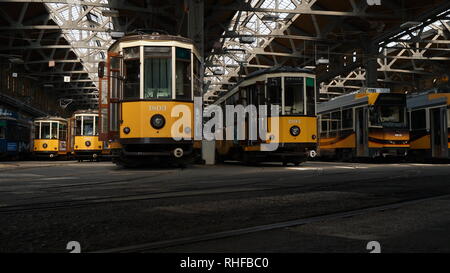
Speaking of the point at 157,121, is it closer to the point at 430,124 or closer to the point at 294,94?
the point at 294,94

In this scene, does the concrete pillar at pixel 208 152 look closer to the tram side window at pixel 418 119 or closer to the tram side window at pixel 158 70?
the tram side window at pixel 158 70

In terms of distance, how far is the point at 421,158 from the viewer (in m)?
19.8

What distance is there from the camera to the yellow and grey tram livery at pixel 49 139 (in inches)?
1195

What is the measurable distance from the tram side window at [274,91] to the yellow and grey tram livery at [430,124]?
7992 mm

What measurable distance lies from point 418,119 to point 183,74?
12.5m

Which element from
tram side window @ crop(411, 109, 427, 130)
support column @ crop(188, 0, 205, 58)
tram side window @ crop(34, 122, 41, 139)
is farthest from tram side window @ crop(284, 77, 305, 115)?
tram side window @ crop(34, 122, 41, 139)

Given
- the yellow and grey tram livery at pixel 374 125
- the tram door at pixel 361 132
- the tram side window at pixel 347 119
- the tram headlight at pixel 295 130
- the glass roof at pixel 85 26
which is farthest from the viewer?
the glass roof at pixel 85 26

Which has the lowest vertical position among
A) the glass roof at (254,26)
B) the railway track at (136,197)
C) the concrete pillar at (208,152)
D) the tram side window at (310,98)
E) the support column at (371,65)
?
the railway track at (136,197)

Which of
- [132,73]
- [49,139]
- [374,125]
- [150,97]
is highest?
[132,73]

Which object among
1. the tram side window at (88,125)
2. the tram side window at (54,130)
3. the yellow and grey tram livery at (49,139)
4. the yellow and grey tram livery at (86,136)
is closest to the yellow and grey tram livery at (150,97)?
the yellow and grey tram livery at (86,136)

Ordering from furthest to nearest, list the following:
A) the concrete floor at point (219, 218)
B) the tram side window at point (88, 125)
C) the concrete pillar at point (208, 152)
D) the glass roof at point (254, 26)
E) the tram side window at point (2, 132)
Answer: the tram side window at point (2, 132) → the tram side window at point (88, 125) → the glass roof at point (254, 26) → the concrete pillar at point (208, 152) → the concrete floor at point (219, 218)

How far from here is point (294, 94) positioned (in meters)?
14.3

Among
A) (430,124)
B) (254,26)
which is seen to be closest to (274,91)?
(430,124)

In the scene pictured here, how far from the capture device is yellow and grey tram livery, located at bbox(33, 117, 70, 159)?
99.6 feet
